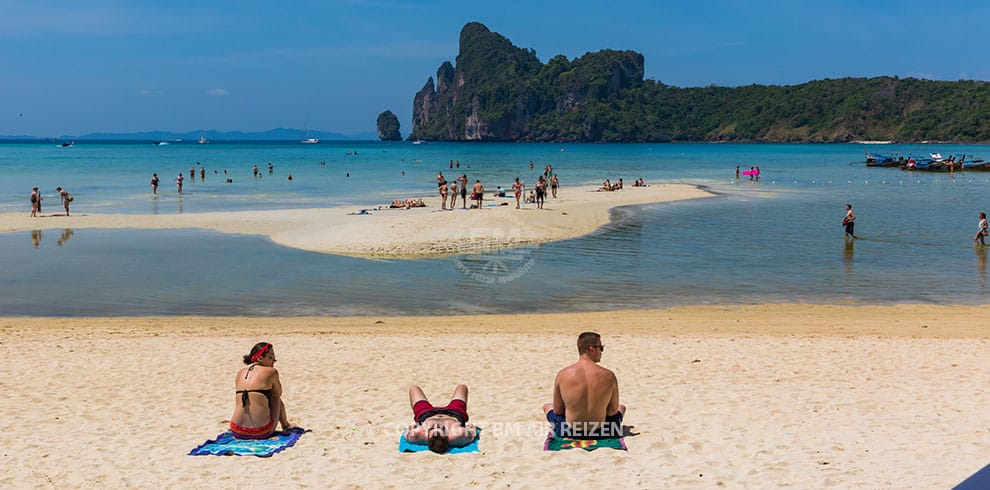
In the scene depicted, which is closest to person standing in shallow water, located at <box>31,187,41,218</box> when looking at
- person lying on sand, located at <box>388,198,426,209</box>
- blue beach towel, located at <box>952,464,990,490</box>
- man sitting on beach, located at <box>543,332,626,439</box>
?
person lying on sand, located at <box>388,198,426,209</box>

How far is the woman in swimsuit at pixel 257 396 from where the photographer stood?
788cm

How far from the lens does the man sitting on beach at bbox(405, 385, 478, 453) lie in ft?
25.4

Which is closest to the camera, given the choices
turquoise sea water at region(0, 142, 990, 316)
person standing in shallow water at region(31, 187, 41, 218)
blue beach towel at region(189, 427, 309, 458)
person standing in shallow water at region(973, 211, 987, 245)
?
blue beach towel at region(189, 427, 309, 458)

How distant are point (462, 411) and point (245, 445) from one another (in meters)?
2.17

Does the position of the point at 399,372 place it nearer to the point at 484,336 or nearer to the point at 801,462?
the point at 484,336

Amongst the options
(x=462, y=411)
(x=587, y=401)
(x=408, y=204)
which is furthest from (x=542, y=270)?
(x=408, y=204)

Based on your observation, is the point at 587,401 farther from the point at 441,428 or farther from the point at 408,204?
the point at 408,204

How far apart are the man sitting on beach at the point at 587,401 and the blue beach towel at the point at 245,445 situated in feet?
8.94

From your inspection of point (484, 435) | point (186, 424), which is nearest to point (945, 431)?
point (484, 435)

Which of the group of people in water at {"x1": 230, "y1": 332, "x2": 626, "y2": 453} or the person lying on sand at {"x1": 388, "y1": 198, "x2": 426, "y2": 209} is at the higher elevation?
the person lying on sand at {"x1": 388, "y1": 198, "x2": 426, "y2": 209}

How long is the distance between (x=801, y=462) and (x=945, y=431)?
1.90 meters

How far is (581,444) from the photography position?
7715mm

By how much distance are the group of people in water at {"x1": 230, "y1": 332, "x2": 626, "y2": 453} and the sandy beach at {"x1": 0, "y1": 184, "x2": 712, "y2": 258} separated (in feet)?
51.3

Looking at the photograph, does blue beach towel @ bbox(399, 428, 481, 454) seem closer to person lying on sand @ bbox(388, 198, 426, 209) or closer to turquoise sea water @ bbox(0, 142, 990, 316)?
turquoise sea water @ bbox(0, 142, 990, 316)
